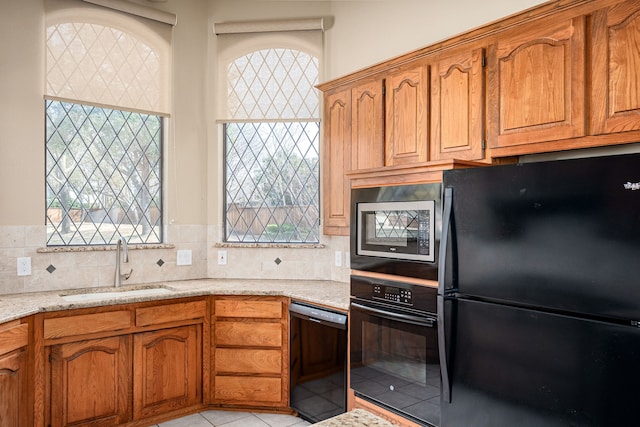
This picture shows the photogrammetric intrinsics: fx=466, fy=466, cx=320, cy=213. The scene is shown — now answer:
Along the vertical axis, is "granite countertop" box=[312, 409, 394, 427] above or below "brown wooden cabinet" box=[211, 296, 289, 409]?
above

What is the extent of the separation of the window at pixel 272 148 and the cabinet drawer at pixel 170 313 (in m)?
0.82

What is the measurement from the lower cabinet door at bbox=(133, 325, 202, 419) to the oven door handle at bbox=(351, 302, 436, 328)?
1.26 m

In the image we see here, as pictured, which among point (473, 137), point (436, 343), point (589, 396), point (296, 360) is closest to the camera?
point (589, 396)

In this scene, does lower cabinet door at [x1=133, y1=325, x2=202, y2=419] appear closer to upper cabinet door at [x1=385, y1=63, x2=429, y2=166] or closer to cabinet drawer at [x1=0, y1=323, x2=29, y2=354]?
cabinet drawer at [x1=0, y1=323, x2=29, y2=354]

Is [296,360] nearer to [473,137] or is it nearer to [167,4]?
[473,137]

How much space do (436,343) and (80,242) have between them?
8.61 ft

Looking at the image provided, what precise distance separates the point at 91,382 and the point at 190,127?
79.8 inches

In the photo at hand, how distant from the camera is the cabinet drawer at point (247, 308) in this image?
3.23m

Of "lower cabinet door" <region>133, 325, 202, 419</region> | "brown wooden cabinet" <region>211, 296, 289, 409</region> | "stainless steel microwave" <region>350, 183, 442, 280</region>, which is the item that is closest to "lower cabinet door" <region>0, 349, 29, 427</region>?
"lower cabinet door" <region>133, 325, 202, 419</region>

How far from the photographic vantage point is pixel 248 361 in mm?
3256

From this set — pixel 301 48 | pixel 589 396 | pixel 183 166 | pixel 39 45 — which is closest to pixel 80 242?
pixel 183 166

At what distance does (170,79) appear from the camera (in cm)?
374

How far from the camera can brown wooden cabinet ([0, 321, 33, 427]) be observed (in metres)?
2.36

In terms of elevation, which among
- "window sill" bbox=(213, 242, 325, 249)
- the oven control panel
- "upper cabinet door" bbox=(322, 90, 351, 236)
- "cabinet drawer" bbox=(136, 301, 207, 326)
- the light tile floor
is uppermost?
"upper cabinet door" bbox=(322, 90, 351, 236)
